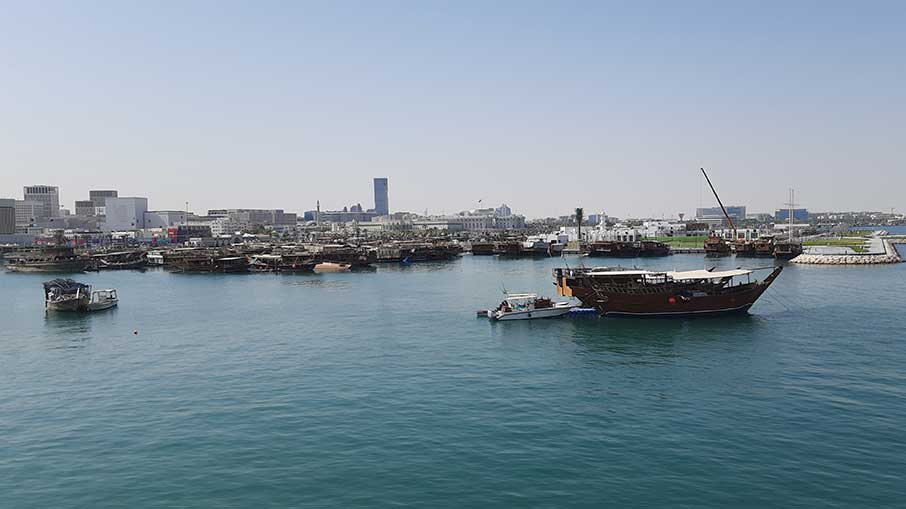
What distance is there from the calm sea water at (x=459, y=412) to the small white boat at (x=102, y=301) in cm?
918

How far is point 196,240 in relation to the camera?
7569 inches

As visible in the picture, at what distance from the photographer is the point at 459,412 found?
27.6 meters

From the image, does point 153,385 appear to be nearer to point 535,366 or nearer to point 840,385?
point 535,366

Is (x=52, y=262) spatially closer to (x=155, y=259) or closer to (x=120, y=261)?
(x=120, y=261)

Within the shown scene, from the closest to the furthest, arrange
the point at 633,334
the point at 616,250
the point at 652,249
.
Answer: the point at 633,334
the point at 616,250
the point at 652,249

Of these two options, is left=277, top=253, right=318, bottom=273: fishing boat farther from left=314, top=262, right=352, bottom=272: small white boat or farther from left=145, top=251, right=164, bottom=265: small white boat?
left=145, top=251, right=164, bottom=265: small white boat

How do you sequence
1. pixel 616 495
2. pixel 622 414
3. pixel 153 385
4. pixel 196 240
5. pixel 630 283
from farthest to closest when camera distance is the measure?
pixel 196 240, pixel 630 283, pixel 153 385, pixel 622 414, pixel 616 495

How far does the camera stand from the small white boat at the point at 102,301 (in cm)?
6456

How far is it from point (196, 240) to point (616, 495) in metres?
193

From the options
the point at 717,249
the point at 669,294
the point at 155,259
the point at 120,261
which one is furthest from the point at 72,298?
the point at 717,249

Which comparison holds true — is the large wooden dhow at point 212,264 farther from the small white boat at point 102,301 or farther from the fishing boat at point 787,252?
the fishing boat at point 787,252

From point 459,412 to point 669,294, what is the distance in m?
31.3

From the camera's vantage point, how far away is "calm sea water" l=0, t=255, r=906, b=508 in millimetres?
20062

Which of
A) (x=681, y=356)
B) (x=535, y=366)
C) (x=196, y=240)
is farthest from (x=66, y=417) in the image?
(x=196, y=240)
